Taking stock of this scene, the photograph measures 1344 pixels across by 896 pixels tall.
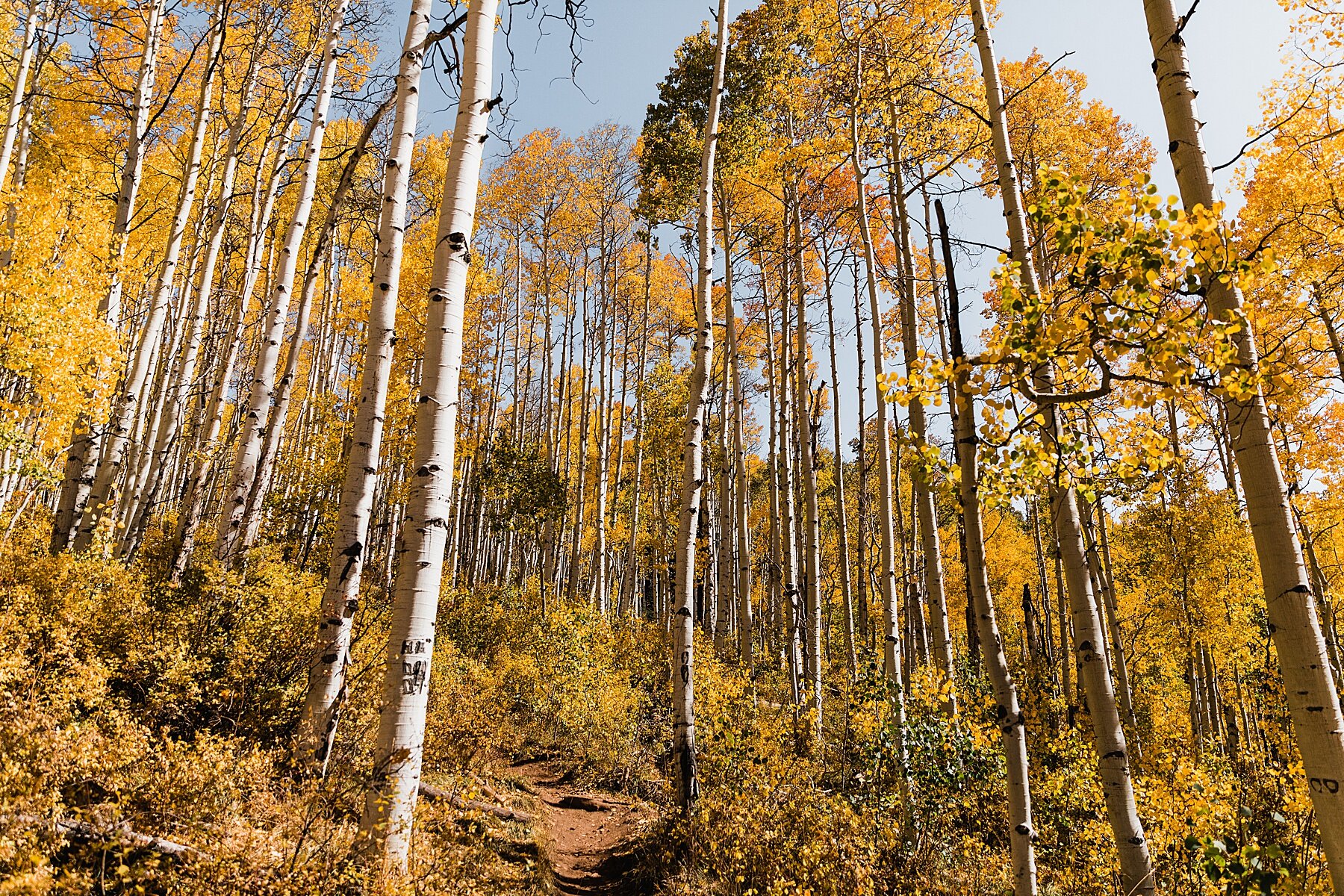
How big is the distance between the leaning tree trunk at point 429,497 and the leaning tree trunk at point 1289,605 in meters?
3.17

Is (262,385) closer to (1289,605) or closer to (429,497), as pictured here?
(429,497)

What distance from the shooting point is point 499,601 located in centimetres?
1471

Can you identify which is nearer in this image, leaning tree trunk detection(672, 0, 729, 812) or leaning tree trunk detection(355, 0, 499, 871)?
leaning tree trunk detection(355, 0, 499, 871)

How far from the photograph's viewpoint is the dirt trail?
4.86m

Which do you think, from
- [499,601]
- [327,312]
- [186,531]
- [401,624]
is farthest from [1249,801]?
[327,312]

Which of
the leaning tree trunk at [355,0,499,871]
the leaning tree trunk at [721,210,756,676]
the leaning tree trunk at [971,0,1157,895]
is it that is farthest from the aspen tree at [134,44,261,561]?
the leaning tree trunk at [971,0,1157,895]

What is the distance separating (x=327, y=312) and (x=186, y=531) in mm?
9445

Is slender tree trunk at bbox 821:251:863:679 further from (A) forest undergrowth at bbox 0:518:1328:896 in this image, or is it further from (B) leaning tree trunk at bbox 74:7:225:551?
(B) leaning tree trunk at bbox 74:7:225:551

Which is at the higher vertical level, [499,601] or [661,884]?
[499,601]

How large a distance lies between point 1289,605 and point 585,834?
5880 millimetres

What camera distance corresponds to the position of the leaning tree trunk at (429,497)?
100 inches

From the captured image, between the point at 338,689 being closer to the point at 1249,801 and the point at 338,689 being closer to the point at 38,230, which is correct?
the point at 38,230

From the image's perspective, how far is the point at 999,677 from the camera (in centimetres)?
341

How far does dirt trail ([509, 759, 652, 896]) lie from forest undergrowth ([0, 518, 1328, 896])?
0.21m
